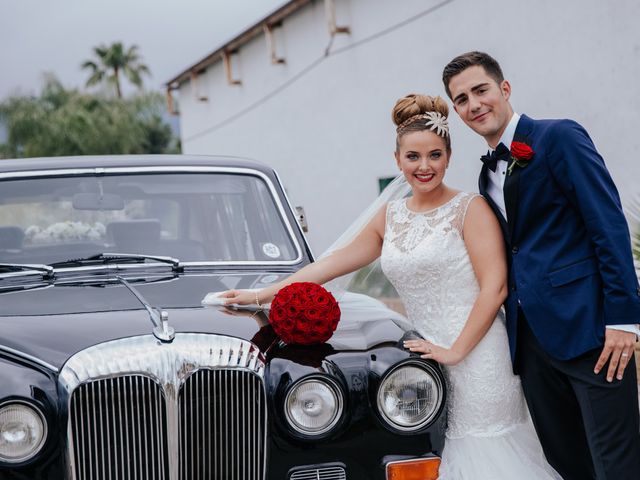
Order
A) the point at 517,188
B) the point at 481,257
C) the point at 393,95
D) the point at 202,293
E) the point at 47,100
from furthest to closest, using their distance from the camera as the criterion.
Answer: the point at 47,100, the point at 393,95, the point at 202,293, the point at 481,257, the point at 517,188

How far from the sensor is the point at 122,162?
4.24 metres

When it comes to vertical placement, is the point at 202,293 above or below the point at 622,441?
above

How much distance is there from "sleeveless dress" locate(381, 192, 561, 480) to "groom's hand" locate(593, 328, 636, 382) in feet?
1.53

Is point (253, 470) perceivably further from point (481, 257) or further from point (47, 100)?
point (47, 100)

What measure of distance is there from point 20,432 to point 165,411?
439mm

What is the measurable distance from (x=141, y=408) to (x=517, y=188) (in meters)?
1.46

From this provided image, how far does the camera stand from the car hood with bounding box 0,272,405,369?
2.85 meters

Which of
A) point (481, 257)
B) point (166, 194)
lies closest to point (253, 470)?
point (481, 257)

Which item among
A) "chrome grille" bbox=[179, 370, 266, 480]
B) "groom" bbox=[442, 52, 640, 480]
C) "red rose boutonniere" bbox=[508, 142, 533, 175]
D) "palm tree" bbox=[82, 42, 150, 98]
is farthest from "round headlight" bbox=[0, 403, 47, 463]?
"palm tree" bbox=[82, 42, 150, 98]

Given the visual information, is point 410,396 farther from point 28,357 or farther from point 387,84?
point 387,84

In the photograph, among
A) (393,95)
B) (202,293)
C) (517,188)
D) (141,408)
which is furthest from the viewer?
(393,95)

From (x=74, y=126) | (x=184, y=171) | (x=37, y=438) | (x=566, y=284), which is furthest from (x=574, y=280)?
(x=74, y=126)

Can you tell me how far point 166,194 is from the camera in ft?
13.9

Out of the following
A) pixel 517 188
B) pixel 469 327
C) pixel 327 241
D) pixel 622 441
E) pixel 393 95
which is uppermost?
pixel 393 95
